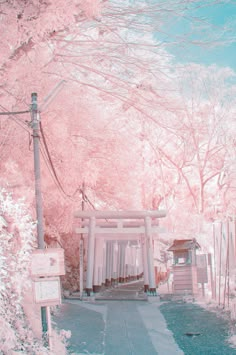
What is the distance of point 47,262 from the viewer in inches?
281

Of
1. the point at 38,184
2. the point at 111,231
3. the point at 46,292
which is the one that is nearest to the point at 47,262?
the point at 46,292

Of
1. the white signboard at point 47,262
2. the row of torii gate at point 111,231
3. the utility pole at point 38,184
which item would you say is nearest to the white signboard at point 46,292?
the white signboard at point 47,262

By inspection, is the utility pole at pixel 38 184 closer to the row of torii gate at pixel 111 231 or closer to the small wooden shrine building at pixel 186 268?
the small wooden shrine building at pixel 186 268

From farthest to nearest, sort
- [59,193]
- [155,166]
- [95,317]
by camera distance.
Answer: [155,166] → [59,193] → [95,317]

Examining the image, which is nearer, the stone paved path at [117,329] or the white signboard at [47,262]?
the white signboard at [47,262]

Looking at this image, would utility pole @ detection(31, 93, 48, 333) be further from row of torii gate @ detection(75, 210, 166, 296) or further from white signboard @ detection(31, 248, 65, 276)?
row of torii gate @ detection(75, 210, 166, 296)

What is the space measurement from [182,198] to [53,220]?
12952mm

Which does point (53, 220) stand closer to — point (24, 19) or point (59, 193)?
point (59, 193)

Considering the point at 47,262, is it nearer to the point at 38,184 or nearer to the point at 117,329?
the point at 38,184

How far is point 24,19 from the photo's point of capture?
8.46 metres

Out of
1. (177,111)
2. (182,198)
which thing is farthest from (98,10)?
(182,198)

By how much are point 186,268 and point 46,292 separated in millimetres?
10066

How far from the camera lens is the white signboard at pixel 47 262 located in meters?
7.05

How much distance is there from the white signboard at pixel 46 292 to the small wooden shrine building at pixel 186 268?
9.72 m
